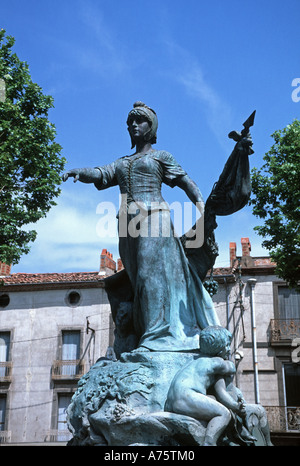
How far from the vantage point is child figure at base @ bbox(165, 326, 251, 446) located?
4.62 meters

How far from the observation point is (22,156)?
15281 millimetres

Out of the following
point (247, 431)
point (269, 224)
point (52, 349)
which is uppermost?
point (269, 224)

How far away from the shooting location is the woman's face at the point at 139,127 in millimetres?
6570

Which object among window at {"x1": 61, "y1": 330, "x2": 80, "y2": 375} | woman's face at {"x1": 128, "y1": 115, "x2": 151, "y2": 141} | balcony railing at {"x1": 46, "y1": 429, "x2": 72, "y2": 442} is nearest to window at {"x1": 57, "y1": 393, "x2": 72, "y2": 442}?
balcony railing at {"x1": 46, "y1": 429, "x2": 72, "y2": 442}

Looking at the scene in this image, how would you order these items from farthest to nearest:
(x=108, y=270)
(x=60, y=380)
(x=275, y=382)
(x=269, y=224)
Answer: (x=108, y=270)
(x=60, y=380)
(x=275, y=382)
(x=269, y=224)

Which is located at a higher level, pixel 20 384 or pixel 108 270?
pixel 108 270

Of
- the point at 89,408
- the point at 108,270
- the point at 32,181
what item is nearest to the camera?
the point at 89,408

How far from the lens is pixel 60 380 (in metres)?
28.8

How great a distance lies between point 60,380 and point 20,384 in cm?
220

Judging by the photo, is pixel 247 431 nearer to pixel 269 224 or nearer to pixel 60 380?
pixel 269 224

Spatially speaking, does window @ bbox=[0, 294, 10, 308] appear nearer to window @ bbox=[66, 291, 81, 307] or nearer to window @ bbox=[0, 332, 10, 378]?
window @ bbox=[0, 332, 10, 378]

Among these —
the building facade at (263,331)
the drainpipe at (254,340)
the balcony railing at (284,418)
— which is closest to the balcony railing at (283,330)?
the building facade at (263,331)

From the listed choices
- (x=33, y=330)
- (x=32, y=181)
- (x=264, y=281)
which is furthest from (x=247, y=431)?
(x=33, y=330)

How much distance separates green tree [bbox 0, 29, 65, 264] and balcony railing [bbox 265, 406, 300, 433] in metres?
14.1
